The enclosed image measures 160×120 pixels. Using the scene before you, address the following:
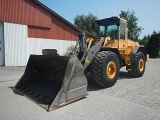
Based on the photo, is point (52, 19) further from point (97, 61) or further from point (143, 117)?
point (143, 117)

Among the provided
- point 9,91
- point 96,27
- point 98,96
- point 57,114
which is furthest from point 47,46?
point 57,114

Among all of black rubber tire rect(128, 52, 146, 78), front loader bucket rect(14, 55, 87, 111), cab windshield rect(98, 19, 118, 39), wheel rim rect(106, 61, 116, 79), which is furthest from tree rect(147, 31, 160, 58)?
front loader bucket rect(14, 55, 87, 111)

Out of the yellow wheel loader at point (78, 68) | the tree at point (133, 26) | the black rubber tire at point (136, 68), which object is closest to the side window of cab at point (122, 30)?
the yellow wheel loader at point (78, 68)

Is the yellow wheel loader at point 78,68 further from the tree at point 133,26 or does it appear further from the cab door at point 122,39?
the tree at point 133,26

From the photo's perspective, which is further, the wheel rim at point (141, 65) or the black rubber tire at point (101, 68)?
the wheel rim at point (141, 65)

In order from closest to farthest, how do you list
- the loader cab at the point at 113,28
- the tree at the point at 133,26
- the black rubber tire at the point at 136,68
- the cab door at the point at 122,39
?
the loader cab at the point at 113,28
the cab door at the point at 122,39
the black rubber tire at the point at 136,68
the tree at the point at 133,26

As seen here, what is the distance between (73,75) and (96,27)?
388 cm

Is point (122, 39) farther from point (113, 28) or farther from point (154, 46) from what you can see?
point (154, 46)

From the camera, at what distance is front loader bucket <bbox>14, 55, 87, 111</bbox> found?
4934 mm

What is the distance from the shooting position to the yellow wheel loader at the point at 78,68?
16.8ft

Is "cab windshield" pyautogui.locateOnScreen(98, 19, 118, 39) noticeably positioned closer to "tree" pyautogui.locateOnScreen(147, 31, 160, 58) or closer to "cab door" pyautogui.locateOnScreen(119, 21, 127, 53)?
"cab door" pyautogui.locateOnScreen(119, 21, 127, 53)

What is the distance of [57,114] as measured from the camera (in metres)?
4.36

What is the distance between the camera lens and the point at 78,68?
5363mm

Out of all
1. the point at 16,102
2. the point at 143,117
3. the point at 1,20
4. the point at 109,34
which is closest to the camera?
the point at 143,117
